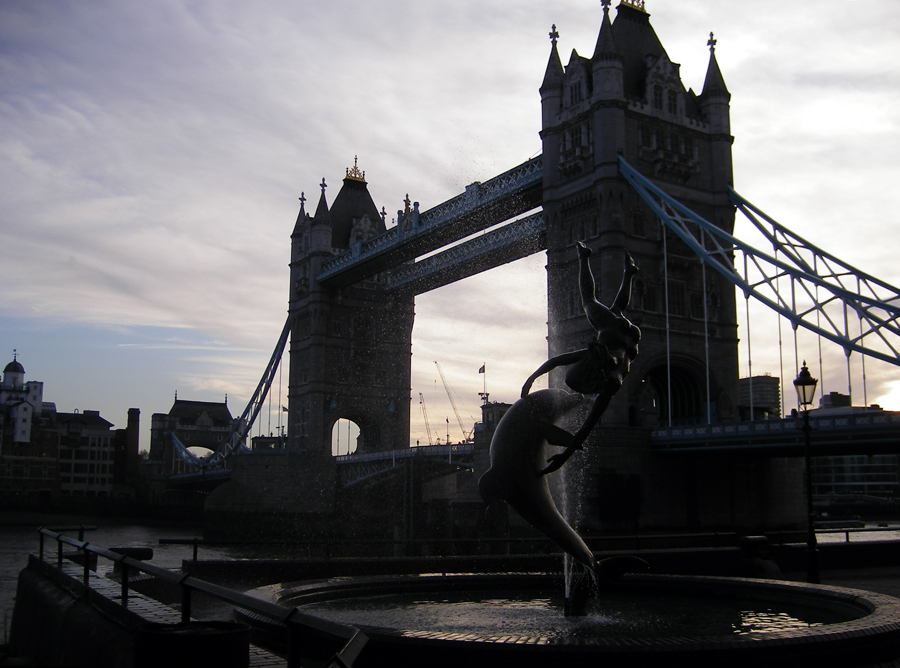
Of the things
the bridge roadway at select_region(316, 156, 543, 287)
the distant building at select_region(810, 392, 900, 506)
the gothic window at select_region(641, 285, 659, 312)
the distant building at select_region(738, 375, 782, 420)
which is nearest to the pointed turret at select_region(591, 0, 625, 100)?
the bridge roadway at select_region(316, 156, 543, 287)

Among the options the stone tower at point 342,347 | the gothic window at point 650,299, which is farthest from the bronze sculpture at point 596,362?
the stone tower at point 342,347

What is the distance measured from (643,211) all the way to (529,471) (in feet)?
93.1

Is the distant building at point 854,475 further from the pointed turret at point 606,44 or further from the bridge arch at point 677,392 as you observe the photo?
the pointed turret at point 606,44

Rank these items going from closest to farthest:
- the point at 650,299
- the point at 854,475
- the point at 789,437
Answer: the point at 789,437 → the point at 650,299 → the point at 854,475

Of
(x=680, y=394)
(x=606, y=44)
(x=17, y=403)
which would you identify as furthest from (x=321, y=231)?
(x=17, y=403)

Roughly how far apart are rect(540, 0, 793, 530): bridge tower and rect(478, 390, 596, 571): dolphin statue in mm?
23816

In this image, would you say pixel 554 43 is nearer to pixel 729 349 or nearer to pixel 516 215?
pixel 516 215

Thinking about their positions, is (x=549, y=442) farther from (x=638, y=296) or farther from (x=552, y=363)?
(x=638, y=296)

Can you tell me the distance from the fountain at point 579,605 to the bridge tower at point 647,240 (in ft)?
72.0

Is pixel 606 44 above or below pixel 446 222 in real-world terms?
above

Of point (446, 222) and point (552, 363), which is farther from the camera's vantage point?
point (446, 222)

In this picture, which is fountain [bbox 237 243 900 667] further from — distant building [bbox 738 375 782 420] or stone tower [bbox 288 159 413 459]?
stone tower [bbox 288 159 413 459]

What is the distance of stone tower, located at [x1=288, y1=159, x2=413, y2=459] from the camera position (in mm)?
58188

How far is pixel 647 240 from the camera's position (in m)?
36.2
